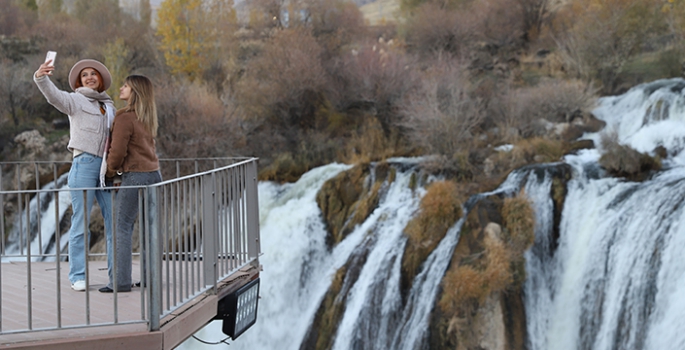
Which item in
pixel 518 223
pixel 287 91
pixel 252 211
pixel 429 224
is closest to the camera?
pixel 252 211

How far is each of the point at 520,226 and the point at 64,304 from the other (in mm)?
11163

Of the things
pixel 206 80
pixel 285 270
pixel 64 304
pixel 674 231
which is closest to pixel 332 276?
pixel 285 270

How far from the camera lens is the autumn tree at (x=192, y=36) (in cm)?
2912

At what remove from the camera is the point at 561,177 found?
1697 centimetres

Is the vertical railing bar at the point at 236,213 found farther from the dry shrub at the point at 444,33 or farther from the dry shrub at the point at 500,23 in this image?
the dry shrub at the point at 500,23

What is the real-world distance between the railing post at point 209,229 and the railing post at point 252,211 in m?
1.09

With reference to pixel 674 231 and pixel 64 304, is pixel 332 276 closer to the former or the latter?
pixel 674 231

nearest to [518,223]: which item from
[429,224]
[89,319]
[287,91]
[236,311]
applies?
[429,224]

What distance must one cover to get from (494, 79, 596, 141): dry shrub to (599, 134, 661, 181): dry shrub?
394 centimetres

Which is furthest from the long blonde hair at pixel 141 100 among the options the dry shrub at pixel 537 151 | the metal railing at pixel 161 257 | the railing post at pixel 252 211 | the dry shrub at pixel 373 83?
the dry shrub at pixel 373 83

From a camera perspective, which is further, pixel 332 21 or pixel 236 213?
pixel 332 21

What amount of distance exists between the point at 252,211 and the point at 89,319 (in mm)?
2504

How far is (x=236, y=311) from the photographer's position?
6.72 meters

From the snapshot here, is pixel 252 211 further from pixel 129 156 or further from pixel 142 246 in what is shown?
pixel 142 246
